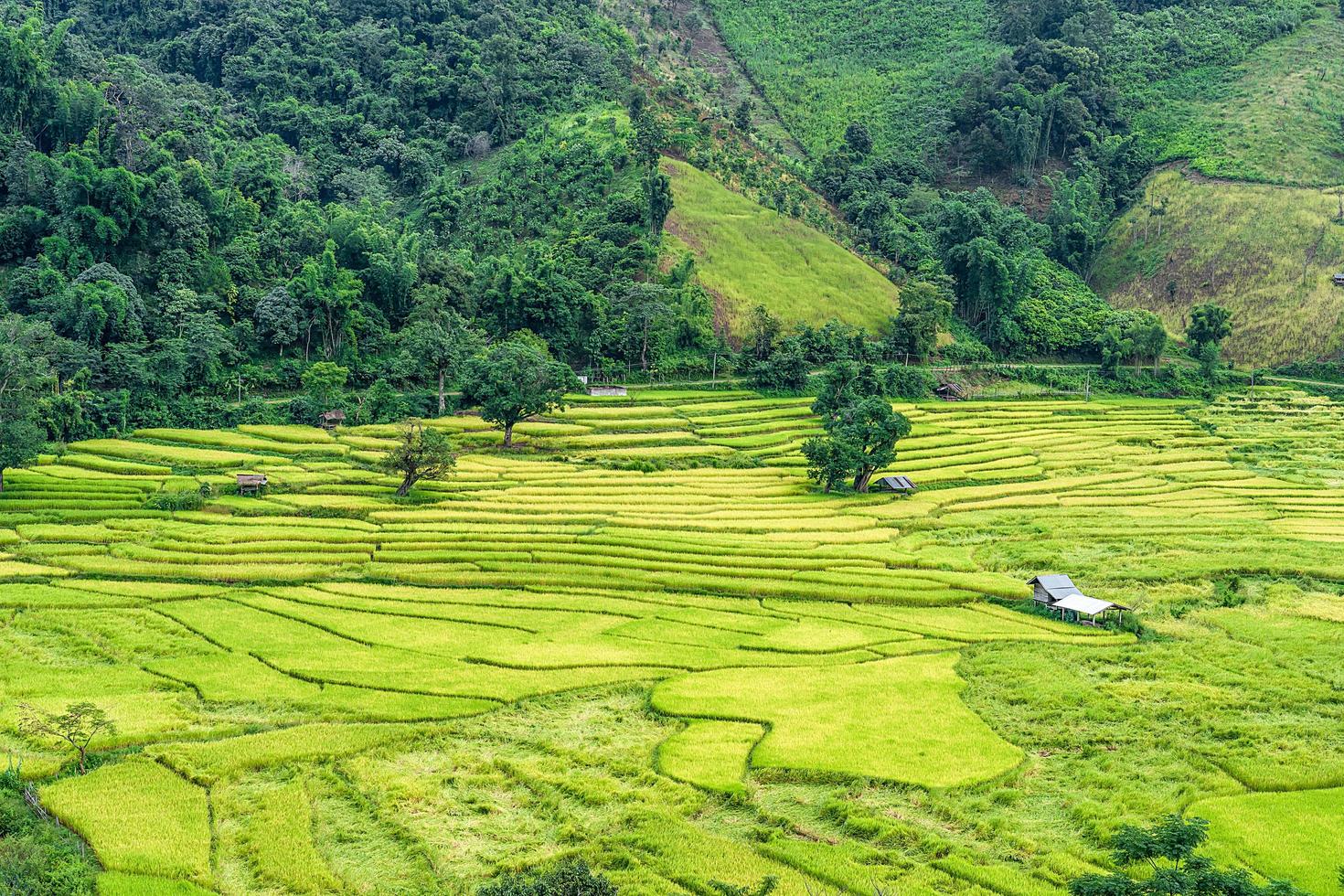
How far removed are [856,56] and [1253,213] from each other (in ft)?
190

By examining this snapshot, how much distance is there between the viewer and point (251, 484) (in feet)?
187

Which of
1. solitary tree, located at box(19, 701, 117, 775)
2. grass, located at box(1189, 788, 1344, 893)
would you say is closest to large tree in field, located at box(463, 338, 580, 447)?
solitary tree, located at box(19, 701, 117, 775)

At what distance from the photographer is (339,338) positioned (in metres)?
80.0

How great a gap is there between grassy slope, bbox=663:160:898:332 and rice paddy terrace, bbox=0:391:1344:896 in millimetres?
32893

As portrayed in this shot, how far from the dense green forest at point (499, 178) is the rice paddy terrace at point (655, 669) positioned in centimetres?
1339

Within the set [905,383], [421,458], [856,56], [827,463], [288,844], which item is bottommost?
[288,844]

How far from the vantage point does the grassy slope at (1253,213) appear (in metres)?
104

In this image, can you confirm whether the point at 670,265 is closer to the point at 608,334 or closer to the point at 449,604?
the point at 608,334

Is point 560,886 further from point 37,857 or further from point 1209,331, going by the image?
point 1209,331

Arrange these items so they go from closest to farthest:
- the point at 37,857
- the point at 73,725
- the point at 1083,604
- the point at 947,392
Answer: the point at 37,857
the point at 73,725
the point at 1083,604
the point at 947,392

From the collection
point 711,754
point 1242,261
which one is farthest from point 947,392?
point 711,754

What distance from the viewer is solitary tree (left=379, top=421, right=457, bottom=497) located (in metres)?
58.8

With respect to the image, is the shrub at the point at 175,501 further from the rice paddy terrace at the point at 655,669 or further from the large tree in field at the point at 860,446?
the large tree in field at the point at 860,446

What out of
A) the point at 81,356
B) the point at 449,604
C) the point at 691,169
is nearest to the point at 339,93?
the point at 691,169
